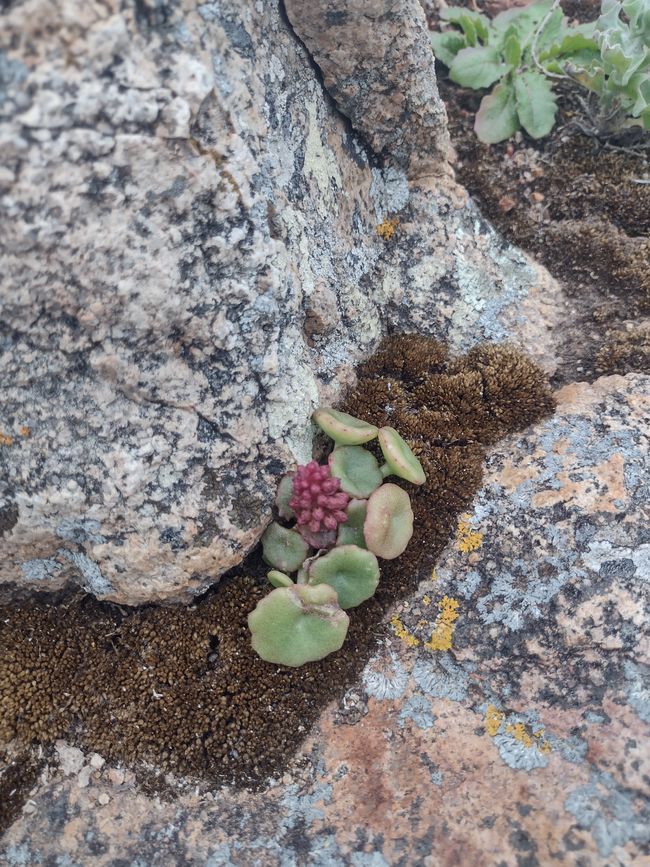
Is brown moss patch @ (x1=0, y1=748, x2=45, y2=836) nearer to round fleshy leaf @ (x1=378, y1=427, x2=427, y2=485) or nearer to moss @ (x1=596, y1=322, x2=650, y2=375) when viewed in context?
round fleshy leaf @ (x1=378, y1=427, x2=427, y2=485)

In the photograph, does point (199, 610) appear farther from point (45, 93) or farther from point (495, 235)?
point (495, 235)

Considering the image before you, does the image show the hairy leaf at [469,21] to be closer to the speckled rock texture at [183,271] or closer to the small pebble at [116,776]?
the speckled rock texture at [183,271]

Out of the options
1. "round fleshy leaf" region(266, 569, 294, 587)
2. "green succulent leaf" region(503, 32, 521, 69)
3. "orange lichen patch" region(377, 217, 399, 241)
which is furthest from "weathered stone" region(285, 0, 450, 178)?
"round fleshy leaf" region(266, 569, 294, 587)

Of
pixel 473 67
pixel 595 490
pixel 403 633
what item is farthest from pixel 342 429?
pixel 473 67

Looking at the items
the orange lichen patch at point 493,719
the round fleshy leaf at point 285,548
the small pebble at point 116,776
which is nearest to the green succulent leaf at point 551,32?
the round fleshy leaf at point 285,548

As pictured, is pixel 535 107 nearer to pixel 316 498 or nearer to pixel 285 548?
pixel 316 498
